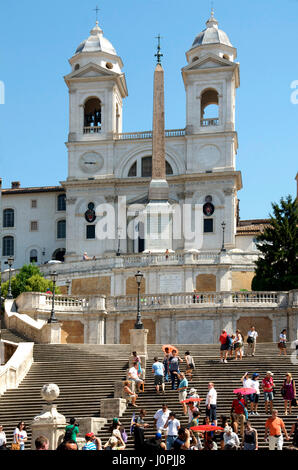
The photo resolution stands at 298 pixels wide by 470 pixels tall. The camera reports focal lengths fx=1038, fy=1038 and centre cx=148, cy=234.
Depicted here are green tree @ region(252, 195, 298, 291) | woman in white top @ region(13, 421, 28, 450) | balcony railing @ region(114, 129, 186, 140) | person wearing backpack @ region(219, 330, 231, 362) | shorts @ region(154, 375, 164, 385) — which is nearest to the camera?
woman in white top @ region(13, 421, 28, 450)

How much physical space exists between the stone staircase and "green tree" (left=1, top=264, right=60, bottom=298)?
24118 mm

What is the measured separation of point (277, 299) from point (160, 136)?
3401 centimetres

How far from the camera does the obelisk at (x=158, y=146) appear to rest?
261ft

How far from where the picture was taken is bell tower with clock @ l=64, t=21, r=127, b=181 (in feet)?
296

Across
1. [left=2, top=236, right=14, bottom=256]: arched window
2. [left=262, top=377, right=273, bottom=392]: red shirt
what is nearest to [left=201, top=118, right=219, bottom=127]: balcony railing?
[left=2, top=236, right=14, bottom=256]: arched window

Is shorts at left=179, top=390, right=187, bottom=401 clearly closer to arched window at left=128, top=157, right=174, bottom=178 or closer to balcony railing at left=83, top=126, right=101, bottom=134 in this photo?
arched window at left=128, top=157, right=174, bottom=178

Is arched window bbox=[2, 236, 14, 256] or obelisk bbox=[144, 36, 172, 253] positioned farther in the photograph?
arched window bbox=[2, 236, 14, 256]

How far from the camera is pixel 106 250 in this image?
87562 mm

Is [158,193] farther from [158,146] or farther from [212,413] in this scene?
[212,413]

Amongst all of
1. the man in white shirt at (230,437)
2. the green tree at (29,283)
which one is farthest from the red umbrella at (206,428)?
the green tree at (29,283)

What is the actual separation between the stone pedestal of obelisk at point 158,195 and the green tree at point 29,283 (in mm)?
12845

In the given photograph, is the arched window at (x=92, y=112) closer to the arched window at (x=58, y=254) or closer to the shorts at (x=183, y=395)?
the arched window at (x=58, y=254)
